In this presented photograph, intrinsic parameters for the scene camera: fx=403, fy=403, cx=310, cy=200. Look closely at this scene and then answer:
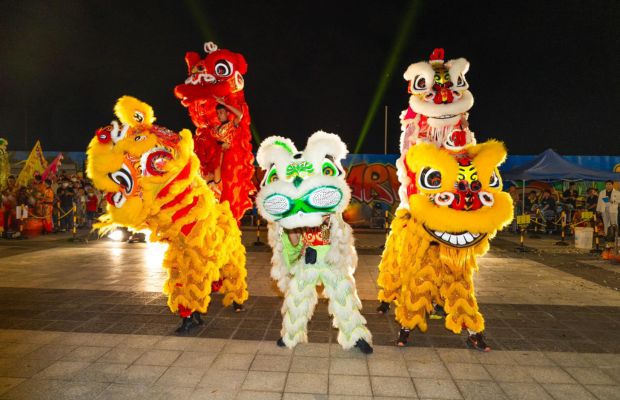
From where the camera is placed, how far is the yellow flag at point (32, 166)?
12.9m

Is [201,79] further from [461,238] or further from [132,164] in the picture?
[461,238]

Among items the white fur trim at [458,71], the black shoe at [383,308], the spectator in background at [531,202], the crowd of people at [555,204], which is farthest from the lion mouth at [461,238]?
the spectator in background at [531,202]

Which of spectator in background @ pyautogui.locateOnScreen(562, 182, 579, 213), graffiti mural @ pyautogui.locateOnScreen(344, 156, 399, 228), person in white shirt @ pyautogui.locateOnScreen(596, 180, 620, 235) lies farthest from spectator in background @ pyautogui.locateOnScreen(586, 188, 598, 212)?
graffiti mural @ pyautogui.locateOnScreen(344, 156, 399, 228)

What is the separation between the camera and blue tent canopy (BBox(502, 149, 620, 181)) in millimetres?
10646

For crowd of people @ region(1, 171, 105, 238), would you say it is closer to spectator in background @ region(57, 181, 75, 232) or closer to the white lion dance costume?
spectator in background @ region(57, 181, 75, 232)

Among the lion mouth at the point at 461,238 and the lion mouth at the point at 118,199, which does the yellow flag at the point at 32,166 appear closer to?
the lion mouth at the point at 118,199

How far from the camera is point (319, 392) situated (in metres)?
2.73

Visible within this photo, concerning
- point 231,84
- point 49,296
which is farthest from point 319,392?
point 49,296

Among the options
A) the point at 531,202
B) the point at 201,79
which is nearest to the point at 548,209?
the point at 531,202

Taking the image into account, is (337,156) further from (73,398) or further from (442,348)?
(73,398)

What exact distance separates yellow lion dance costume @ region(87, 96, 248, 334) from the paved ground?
0.56m

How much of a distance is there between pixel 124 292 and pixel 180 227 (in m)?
2.23

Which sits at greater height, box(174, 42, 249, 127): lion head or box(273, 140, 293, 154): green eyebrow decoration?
box(174, 42, 249, 127): lion head

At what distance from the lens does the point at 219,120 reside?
15.1 feet
